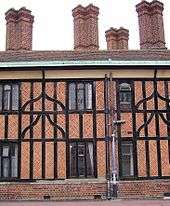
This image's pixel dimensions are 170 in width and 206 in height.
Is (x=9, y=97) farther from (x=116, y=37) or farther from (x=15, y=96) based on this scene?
(x=116, y=37)

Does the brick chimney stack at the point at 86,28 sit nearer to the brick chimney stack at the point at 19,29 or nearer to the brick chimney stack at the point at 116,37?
the brick chimney stack at the point at 116,37

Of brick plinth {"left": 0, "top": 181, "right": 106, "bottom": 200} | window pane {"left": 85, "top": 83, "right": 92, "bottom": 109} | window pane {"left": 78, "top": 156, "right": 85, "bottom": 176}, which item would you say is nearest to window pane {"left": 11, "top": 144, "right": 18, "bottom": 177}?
brick plinth {"left": 0, "top": 181, "right": 106, "bottom": 200}

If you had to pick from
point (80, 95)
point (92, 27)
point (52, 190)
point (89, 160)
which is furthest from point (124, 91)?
point (92, 27)

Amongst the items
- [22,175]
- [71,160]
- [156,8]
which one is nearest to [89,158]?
[71,160]

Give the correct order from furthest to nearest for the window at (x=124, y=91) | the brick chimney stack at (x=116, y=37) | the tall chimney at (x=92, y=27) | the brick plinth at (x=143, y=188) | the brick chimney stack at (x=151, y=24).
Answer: the brick chimney stack at (x=116, y=37), the brick chimney stack at (x=151, y=24), the tall chimney at (x=92, y=27), the window at (x=124, y=91), the brick plinth at (x=143, y=188)

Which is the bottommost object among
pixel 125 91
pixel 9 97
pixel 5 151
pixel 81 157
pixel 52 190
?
pixel 52 190

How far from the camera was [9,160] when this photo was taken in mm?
19484

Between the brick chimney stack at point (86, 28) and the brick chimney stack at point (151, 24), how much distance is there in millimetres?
2669

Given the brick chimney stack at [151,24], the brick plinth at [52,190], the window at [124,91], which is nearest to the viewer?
the brick plinth at [52,190]

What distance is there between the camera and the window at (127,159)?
64.1ft

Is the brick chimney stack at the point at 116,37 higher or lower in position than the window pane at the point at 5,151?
higher

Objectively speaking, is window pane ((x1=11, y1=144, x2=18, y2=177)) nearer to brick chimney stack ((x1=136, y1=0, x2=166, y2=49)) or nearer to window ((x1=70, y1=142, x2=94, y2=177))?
window ((x1=70, y1=142, x2=94, y2=177))

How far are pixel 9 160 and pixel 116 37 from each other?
12.0 meters

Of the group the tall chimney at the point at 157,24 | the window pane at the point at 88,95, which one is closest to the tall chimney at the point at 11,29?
the window pane at the point at 88,95
